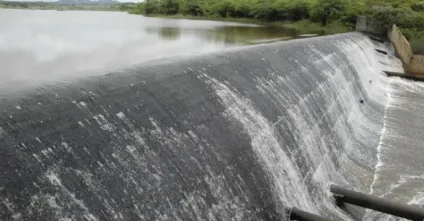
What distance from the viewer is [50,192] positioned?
4.38m

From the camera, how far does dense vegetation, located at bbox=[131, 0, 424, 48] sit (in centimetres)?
3541

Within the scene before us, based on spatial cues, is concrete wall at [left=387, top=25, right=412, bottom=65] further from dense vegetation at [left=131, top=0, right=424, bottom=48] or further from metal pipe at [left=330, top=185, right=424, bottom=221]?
metal pipe at [left=330, top=185, right=424, bottom=221]

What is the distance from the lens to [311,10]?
51469 millimetres

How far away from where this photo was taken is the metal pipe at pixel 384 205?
25.2 feet

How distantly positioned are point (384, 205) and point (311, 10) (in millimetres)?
46234

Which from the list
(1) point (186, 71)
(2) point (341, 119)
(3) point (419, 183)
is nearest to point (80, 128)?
(1) point (186, 71)

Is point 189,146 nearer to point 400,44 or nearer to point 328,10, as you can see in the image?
point 400,44

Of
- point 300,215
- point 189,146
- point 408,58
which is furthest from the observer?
point 408,58

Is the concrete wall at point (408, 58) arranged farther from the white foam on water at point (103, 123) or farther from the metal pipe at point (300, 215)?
the white foam on water at point (103, 123)

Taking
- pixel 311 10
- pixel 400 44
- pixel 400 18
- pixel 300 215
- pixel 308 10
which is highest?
pixel 400 18

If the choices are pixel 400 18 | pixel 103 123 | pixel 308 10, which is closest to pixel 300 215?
pixel 103 123

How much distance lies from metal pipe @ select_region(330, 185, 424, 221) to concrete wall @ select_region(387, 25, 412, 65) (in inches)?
720

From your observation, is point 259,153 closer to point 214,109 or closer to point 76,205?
point 214,109

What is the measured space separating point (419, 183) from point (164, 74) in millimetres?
6326
